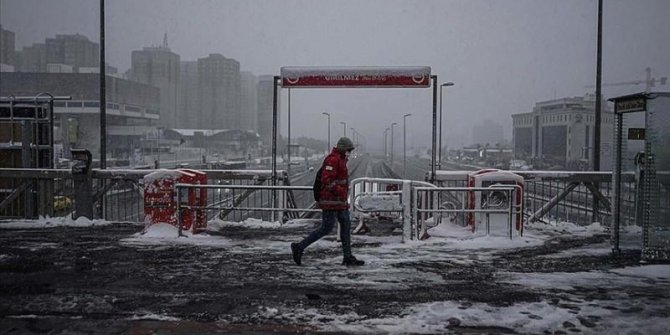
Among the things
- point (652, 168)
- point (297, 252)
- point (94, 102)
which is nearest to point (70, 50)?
point (94, 102)

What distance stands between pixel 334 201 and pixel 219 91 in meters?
146

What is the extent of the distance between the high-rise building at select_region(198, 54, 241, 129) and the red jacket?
144 metres

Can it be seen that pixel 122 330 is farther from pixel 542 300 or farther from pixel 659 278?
pixel 659 278

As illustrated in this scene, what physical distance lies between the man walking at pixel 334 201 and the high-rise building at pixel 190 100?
149 metres

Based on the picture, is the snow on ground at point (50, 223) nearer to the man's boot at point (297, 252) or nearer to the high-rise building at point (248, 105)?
the man's boot at point (297, 252)

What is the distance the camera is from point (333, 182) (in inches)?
343

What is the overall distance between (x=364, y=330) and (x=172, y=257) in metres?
4.84

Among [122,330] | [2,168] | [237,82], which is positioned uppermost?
[237,82]

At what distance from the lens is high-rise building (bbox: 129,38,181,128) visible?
467 feet

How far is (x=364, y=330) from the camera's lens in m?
5.71

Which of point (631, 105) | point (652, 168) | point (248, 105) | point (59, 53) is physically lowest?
point (652, 168)

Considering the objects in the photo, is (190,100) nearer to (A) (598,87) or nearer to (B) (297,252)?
(A) (598,87)

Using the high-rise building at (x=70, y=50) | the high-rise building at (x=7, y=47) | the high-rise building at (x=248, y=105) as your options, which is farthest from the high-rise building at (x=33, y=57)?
the high-rise building at (x=248, y=105)

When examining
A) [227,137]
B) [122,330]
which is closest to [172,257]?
[122,330]
